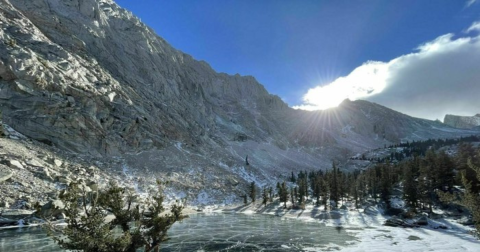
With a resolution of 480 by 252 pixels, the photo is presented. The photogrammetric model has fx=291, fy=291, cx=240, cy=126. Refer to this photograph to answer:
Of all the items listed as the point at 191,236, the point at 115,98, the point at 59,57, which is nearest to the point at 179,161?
the point at 115,98

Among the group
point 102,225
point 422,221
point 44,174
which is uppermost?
point 44,174

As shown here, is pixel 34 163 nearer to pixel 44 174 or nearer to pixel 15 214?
pixel 44 174

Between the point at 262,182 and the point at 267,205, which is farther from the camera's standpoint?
the point at 262,182

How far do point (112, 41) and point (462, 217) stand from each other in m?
185

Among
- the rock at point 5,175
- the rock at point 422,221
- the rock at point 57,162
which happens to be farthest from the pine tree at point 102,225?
the rock at point 57,162

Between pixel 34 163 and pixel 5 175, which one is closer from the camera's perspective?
pixel 5 175

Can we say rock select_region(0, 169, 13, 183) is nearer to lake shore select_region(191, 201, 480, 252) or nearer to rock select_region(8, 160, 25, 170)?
rock select_region(8, 160, 25, 170)

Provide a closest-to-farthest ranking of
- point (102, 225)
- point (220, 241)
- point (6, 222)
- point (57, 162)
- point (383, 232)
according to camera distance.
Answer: point (102, 225) → point (220, 241) → point (6, 222) → point (383, 232) → point (57, 162)

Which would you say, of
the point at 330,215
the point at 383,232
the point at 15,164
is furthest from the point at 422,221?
the point at 15,164

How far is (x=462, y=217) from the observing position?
6325cm

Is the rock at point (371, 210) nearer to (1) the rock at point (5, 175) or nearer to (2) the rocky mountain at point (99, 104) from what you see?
(2) the rocky mountain at point (99, 104)

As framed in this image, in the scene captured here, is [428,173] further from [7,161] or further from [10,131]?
[10,131]

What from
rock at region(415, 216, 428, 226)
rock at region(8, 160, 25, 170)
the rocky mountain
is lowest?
rock at region(415, 216, 428, 226)

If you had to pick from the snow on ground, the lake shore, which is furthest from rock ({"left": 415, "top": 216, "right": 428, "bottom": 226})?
the snow on ground
